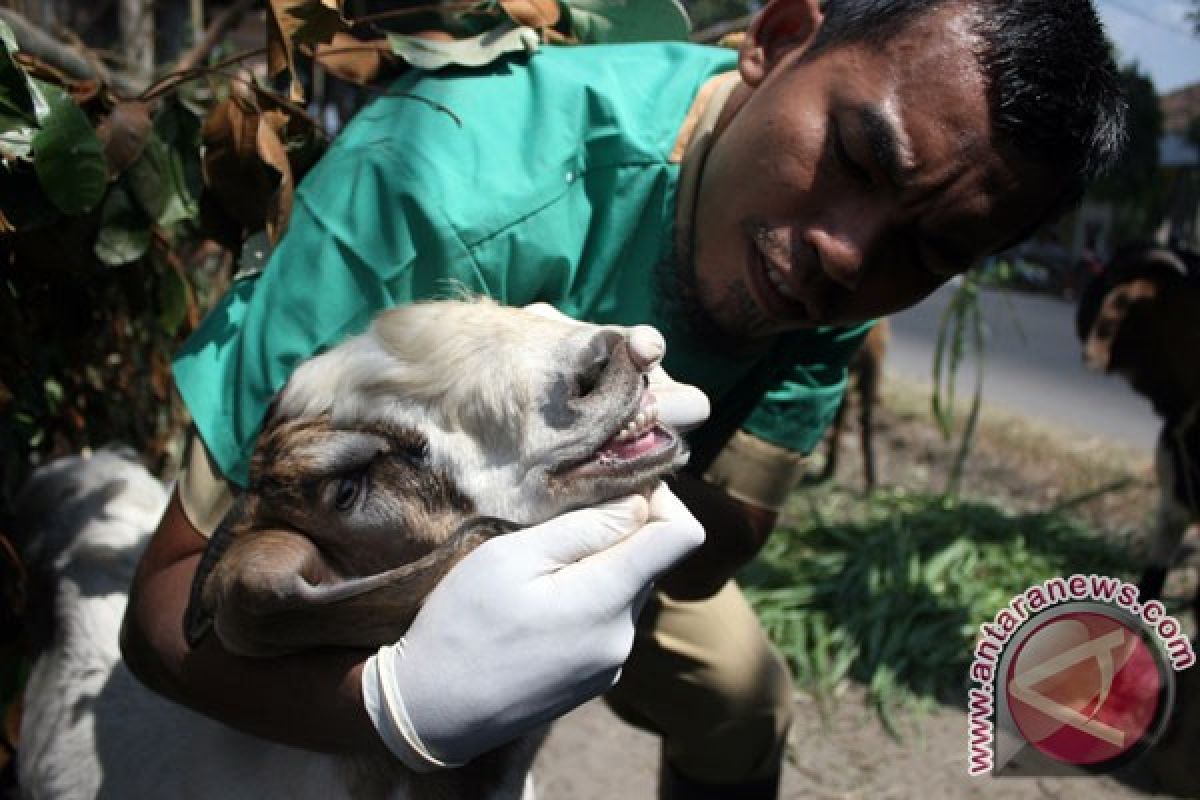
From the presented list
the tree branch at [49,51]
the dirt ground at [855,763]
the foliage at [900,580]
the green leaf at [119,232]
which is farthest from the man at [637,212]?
the foliage at [900,580]

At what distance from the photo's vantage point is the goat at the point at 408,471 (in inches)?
52.6

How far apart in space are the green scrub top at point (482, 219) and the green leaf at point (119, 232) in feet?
1.18

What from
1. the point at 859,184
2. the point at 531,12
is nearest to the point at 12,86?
the point at 531,12

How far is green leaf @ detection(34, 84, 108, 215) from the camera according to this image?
181 cm

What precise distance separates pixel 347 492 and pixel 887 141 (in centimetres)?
96

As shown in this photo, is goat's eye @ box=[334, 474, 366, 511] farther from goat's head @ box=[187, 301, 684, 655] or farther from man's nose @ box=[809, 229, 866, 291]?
man's nose @ box=[809, 229, 866, 291]

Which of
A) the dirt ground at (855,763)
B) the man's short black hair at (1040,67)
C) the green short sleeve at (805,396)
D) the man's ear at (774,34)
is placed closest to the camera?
the man's short black hair at (1040,67)

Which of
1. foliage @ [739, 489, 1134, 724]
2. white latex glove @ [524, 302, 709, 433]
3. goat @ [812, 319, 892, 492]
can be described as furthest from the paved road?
white latex glove @ [524, 302, 709, 433]

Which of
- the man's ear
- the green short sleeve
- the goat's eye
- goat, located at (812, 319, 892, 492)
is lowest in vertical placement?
goat, located at (812, 319, 892, 492)

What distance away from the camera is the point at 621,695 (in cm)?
269

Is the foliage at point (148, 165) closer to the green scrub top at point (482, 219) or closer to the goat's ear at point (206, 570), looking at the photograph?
the green scrub top at point (482, 219)

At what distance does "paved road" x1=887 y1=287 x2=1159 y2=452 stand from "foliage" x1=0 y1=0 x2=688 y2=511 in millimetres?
4842

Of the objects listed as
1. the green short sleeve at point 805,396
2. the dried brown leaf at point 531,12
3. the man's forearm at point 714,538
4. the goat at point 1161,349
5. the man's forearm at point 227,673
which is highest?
the dried brown leaf at point 531,12

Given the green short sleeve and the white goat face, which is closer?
the white goat face
